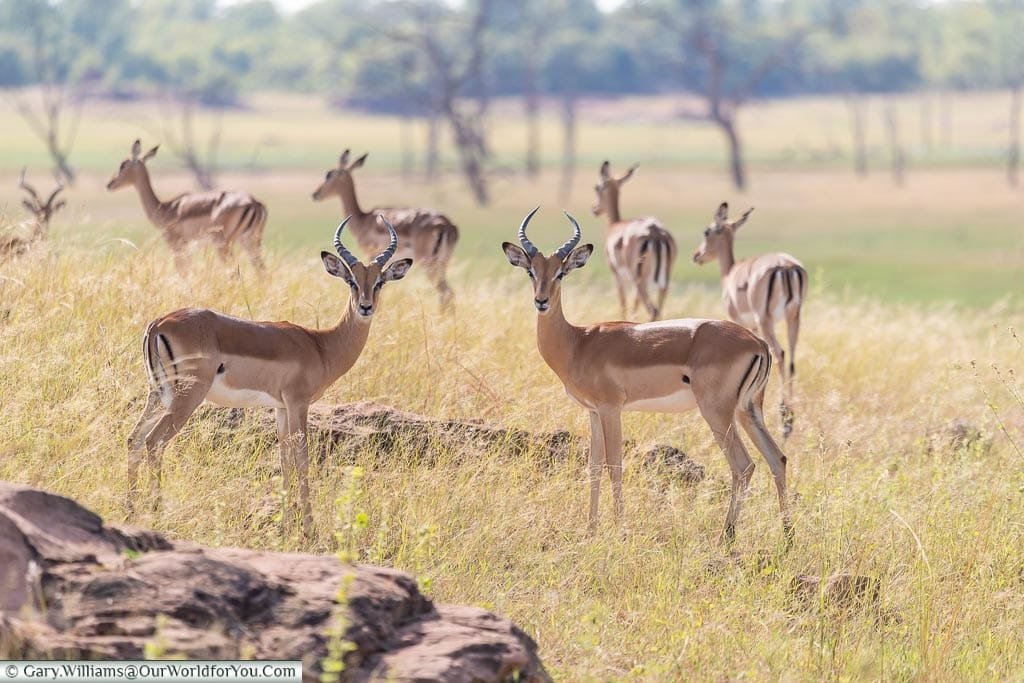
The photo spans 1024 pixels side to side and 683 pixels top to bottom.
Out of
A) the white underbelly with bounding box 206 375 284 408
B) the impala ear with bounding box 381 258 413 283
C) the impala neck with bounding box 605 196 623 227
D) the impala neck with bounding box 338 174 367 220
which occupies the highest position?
the impala neck with bounding box 338 174 367 220

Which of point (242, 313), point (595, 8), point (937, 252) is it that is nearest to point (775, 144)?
point (595, 8)

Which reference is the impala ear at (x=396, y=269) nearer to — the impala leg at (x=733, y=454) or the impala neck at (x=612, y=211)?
the impala leg at (x=733, y=454)

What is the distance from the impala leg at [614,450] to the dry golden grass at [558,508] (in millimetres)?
162

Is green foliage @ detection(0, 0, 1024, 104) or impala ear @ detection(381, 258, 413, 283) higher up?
green foliage @ detection(0, 0, 1024, 104)

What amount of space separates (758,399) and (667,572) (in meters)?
1.69

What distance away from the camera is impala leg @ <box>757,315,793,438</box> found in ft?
31.3

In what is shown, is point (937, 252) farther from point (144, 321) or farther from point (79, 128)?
point (79, 128)

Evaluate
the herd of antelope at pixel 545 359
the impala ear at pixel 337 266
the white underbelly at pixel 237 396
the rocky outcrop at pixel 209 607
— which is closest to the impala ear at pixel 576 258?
the herd of antelope at pixel 545 359

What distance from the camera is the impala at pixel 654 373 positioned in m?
7.03

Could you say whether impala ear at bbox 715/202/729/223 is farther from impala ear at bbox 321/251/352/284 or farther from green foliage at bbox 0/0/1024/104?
green foliage at bbox 0/0/1024/104

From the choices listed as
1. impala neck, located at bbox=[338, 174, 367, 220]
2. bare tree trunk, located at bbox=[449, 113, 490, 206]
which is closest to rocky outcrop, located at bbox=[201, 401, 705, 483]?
impala neck, located at bbox=[338, 174, 367, 220]

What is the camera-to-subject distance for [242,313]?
9039 mm

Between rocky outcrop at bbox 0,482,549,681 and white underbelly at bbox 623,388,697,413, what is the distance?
2.82 m

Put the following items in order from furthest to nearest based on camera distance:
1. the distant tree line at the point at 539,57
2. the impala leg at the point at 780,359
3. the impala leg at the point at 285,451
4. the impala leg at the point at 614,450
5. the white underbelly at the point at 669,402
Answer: the distant tree line at the point at 539,57, the impala leg at the point at 780,359, the white underbelly at the point at 669,402, the impala leg at the point at 614,450, the impala leg at the point at 285,451
